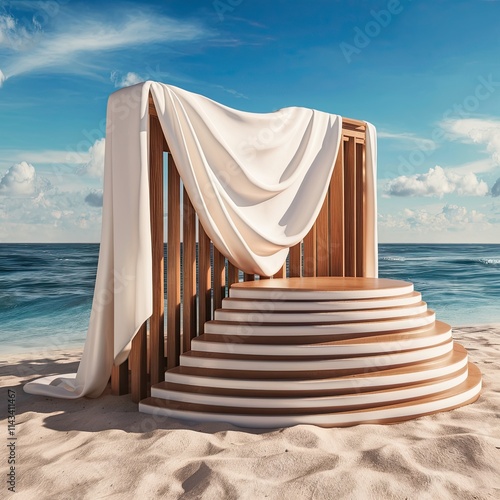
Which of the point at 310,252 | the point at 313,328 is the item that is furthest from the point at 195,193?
the point at 310,252

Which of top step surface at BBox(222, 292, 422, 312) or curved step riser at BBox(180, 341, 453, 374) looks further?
top step surface at BBox(222, 292, 422, 312)

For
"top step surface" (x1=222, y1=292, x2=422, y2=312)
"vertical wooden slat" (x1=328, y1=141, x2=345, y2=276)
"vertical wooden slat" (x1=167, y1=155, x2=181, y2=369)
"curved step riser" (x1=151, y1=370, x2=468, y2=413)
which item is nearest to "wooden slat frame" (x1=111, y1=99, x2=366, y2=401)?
"vertical wooden slat" (x1=167, y1=155, x2=181, y2=369)

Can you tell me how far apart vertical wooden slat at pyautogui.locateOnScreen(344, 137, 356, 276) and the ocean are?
7.29m

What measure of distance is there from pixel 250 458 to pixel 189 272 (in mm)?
1675

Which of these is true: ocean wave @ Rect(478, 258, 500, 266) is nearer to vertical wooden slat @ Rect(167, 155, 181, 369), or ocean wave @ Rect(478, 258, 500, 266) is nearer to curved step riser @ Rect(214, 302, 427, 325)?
curved step riser @ Rect(214, 302, 427, 325)

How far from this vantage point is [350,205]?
18.4 feet

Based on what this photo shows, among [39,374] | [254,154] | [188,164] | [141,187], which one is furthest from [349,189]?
[39,374]

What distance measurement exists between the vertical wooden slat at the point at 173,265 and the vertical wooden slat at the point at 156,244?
0.08m

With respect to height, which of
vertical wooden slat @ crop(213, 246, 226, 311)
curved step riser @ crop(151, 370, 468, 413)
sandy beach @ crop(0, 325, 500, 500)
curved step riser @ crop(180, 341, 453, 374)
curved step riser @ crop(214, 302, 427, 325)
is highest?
vertical wooden slat @ crop(213, 246, 226, 311)

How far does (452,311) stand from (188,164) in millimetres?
14211

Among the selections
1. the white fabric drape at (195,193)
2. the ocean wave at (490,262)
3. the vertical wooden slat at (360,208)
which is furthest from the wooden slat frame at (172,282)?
the ocean wave at (490,262)

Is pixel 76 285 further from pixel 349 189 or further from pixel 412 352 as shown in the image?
pixel 412 352

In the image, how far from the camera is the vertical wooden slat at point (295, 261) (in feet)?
17.0

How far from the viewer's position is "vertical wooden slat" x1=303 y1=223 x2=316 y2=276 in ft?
17.4
